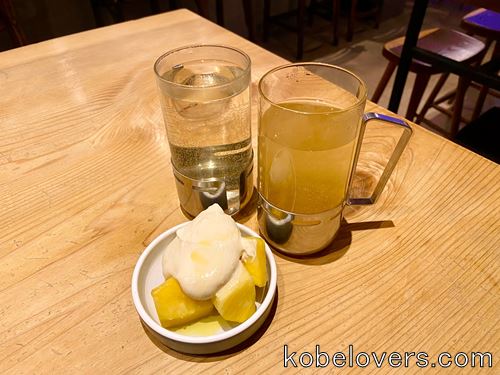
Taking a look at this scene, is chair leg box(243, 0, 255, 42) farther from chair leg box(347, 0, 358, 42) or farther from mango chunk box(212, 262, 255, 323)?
mango chunk box(212, 262, 255, 323)

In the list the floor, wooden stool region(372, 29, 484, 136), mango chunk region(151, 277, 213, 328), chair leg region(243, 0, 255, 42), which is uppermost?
mango chunk region(151, 277, 213, 328)

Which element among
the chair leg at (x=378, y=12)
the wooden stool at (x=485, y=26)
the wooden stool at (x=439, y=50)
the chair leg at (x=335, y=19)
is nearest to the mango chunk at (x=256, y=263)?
the wooden stool at (x=439, y=50)

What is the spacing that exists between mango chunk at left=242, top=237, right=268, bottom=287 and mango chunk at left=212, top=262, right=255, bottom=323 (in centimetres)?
1

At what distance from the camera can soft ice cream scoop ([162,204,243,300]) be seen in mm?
383

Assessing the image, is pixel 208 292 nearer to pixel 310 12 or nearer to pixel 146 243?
pixel 146 243

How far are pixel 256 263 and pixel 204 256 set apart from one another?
59mm

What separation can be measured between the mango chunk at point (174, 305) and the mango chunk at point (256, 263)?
53 mm

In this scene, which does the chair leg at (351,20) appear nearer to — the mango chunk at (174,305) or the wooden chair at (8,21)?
the wooden chair at (8,21)

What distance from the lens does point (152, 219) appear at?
0.57m

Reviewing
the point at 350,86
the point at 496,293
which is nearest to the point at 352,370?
the point at 496,293

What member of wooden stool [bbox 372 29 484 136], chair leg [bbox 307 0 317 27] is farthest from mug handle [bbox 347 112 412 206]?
chair leg [bbox 307 0 317 27]

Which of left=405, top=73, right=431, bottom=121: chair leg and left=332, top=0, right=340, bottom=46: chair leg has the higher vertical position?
left=405, top=73, right=431, bottom=121: chair leg

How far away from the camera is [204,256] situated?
0.39m

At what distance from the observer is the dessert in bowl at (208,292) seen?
39 cm
